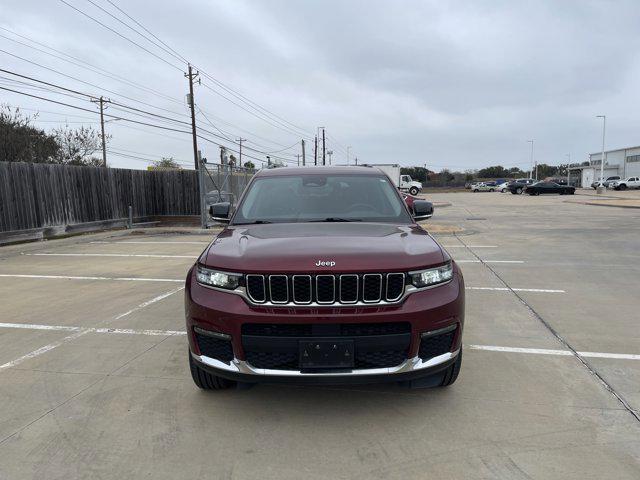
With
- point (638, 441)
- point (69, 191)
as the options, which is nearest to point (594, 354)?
point (638, 441)

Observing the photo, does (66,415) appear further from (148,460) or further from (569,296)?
(569,296)

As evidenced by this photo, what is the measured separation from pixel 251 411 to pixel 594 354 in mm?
3167

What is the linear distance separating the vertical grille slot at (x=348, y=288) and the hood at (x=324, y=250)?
0.06 metres

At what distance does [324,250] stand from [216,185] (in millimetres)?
15844

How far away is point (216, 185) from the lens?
→ 1831cm

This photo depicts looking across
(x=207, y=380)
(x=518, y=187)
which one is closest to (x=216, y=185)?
(x=207, y=380)

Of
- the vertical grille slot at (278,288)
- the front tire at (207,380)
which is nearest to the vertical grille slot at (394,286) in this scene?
the vertical grille slot at (278,288)

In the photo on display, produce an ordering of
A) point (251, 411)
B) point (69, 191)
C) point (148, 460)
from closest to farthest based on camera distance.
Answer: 1. point (148, 460)
2. point (251, 411)
3. point (69, 191)

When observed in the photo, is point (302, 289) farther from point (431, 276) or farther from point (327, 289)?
point (431, 276)

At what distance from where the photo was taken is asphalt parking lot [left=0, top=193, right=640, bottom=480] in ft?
9.14

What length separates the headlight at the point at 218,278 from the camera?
3.08m

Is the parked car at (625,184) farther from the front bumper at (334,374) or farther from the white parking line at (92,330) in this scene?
the front bumper at (334,374)

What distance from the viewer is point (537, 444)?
2.96 m

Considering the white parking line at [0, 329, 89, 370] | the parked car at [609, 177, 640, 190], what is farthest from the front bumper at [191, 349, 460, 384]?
the parked car at [609, 177, 640, 190]
